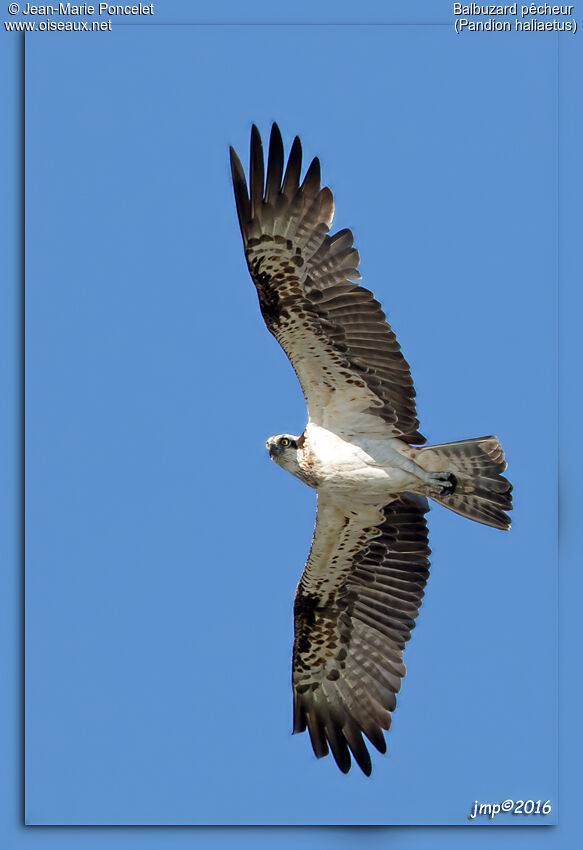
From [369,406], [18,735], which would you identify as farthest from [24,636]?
[369,406]

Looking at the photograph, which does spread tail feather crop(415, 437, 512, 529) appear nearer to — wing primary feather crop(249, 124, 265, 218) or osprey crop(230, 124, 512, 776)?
osprey crop(230, 124, 512, 776)

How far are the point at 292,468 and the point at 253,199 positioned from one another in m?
1.81

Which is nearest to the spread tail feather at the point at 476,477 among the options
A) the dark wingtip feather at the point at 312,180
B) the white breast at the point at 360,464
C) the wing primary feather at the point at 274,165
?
the white breast at the point at 360,464

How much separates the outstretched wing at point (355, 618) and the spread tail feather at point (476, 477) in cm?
52

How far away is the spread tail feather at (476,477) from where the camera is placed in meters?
10.0

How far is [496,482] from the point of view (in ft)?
33.0

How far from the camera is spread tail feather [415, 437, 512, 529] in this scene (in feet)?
32.9

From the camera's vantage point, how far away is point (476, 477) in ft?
33.1

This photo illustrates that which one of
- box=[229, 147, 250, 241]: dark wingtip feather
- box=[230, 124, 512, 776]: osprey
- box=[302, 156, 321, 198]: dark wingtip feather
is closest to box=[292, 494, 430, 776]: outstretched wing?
box=[230, 124, 512, 776]: osprey

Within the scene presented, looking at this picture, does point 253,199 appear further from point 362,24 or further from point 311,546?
point 311,546

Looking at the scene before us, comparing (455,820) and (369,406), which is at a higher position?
(369,406)

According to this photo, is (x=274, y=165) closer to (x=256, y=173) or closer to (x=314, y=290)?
(x=256, y=173)

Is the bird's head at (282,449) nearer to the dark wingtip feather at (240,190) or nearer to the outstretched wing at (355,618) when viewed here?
the outstretched wing at (355,618)

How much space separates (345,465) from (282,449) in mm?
433
